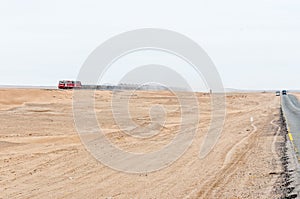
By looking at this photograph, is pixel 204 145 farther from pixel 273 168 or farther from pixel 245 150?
pixel 273 168

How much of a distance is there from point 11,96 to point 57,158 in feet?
109

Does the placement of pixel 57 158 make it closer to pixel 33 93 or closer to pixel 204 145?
pixel 204 145

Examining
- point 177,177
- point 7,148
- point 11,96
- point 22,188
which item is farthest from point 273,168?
point 11,96

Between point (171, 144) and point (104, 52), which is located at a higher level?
point (104, 52)

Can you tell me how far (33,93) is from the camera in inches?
2146

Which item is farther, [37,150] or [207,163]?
[37,150]

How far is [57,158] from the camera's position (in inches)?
669

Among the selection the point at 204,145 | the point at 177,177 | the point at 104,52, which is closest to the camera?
the point at 177,177

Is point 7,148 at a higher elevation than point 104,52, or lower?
lower

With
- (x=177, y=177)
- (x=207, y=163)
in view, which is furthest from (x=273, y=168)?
(x=177, y=177)

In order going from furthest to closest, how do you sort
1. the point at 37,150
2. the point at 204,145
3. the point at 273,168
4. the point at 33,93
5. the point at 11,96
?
the point at 33,93 < the point at 11,96 < the point at 204,145 < the point at 37,150 < the point at 273,168

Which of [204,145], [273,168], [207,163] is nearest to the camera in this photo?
[273,168]

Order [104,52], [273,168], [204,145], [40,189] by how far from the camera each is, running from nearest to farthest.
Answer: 1. [40,189]
2. [273,168]
3. [104,52]
4. [204,145]

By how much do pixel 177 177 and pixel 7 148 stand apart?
9.23 metres
